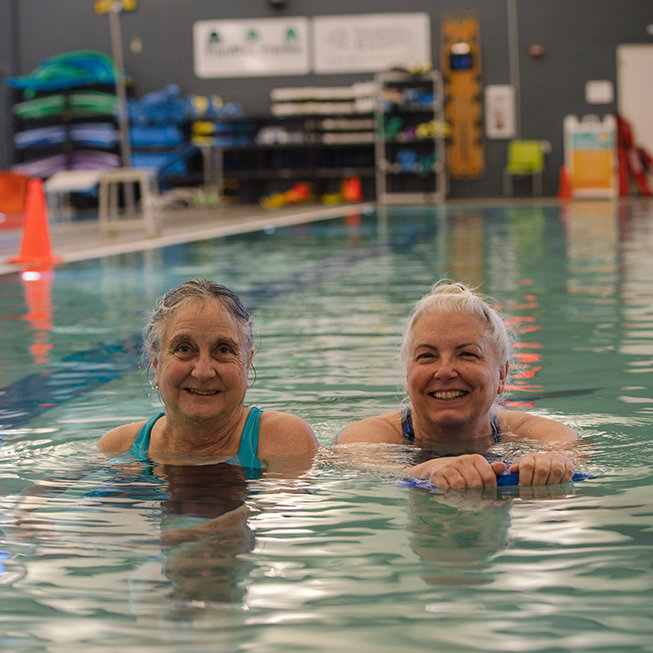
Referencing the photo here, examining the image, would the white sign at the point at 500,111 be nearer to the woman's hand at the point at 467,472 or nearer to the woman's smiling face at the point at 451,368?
the woman's smiling face at the point at 451,368

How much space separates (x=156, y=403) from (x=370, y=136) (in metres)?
17.9

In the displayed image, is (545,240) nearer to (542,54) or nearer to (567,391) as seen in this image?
(567,391)

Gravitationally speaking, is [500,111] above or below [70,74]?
below

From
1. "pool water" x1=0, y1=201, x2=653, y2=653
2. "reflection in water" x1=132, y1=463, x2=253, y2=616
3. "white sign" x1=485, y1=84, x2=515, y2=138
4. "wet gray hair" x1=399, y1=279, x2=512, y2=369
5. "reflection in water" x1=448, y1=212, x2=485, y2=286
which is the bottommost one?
"pool water" x1=0, y1=201, x2=653, y2=653

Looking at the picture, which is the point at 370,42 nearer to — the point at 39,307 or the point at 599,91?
the point at 599,91

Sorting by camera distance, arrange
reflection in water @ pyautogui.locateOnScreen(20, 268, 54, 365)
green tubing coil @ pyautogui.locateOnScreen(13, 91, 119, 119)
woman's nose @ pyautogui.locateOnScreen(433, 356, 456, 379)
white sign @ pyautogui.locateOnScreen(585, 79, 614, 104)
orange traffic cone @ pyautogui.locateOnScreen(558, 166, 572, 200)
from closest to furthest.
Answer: woman's nose @ pyautogui.locateOnScreen(433, 356, 456, 379) → reflection in water @ pyautogui.locateOnScreen(20, 268, 54, 365) → green tubing coil @ pyautogui.locateOnScreen(13, 91, 119, 119) → orange traffic cone @ pyautogui.locateOnScreen(558, 166, 572, 200) → white sign @ pyautogui.locateOnScreen(585, 79, 614, 104)

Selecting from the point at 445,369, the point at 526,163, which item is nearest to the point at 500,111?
the point at 526,163

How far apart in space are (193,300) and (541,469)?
99 centimetres

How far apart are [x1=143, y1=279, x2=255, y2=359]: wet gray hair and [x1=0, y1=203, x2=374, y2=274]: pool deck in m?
7.62

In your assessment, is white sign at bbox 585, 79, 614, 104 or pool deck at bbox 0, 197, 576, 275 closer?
pool deck at bbox 0, 197, 576, 275

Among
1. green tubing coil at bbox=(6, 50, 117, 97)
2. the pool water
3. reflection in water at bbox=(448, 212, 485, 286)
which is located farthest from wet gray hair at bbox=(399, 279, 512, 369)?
green tubing coil at bbox=(6, 50, 117, 97)

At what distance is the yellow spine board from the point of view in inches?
851

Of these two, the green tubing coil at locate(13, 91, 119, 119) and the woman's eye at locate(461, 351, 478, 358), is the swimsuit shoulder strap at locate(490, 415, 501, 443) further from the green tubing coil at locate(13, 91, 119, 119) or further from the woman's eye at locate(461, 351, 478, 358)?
the green tubing coil at locate(13, 91, 119, 119)

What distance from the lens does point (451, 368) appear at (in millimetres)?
2934
